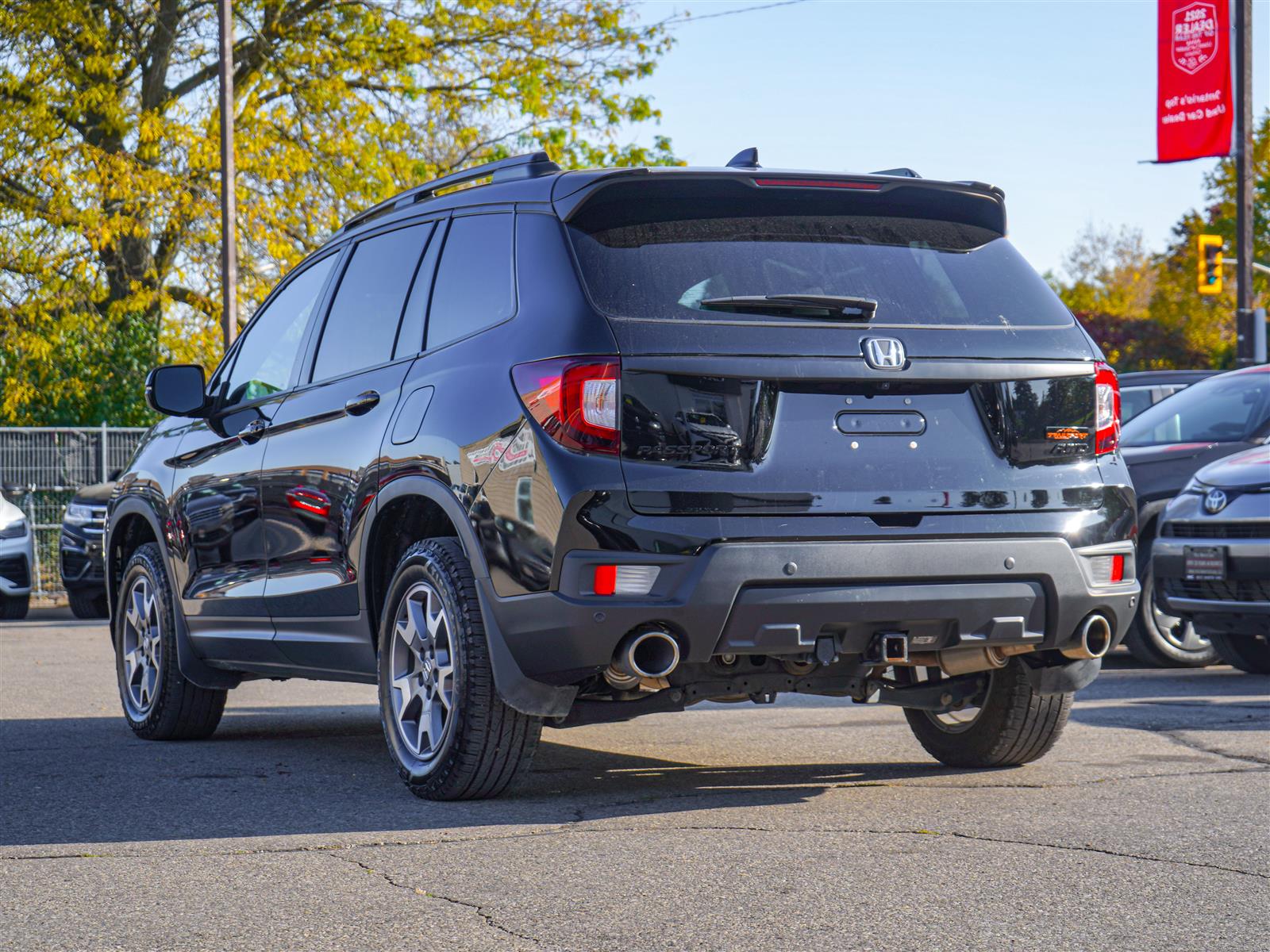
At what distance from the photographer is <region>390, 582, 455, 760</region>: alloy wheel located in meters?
5.45

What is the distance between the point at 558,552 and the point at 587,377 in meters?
0.49

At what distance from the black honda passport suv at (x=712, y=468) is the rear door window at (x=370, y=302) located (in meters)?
0.03

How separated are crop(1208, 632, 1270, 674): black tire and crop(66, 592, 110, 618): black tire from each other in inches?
428

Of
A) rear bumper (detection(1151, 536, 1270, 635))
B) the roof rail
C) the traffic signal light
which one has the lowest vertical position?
rear bumper (detection(1151, 536, 1270, 635))

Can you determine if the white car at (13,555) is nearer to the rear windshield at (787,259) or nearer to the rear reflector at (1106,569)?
the rear windshield at (787,259)

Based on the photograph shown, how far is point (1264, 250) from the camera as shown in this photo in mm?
55406

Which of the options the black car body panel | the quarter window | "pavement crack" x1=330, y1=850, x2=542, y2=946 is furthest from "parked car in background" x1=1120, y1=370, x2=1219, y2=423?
"pavement crack" x1=330, y1=850, x2=542, y2=946

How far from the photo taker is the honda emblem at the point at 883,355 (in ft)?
16.9

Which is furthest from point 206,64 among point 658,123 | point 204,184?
point 658,123

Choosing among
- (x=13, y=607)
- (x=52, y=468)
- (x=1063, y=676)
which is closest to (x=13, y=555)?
(x=13, y=607)

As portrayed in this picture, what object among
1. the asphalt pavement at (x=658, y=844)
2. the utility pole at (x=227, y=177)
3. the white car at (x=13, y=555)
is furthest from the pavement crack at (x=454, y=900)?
the utility pole at (x=227, y=177)

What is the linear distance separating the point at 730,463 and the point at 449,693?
118cm

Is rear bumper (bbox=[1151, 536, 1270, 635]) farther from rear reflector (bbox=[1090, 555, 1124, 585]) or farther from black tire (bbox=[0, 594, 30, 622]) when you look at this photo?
black tire (bbox=[0, 594, 30, 622])

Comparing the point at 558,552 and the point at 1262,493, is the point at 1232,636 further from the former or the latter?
the point at 558,552
